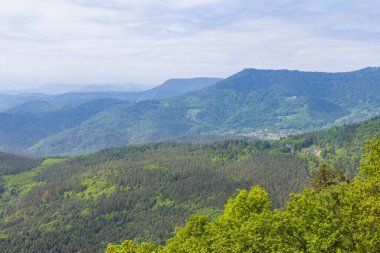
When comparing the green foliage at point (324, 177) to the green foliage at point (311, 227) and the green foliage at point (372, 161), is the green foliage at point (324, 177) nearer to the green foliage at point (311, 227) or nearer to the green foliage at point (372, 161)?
the green foliage at point (372, 161)

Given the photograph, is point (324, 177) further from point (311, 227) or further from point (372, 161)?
point (311, 227)

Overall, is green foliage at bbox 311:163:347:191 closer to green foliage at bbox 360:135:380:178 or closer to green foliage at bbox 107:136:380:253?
green foliage at bbox 360:135:380:178

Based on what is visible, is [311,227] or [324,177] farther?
[324,177]

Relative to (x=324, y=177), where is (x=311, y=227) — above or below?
above

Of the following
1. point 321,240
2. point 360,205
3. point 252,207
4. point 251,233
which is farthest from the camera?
point 252,207

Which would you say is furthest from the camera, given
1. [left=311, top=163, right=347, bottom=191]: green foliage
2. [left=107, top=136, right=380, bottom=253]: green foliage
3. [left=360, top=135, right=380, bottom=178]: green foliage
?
[left=311, top=163, right=347, bottom=191]: green foliage

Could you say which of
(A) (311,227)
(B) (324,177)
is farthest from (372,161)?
(B) (324,177)

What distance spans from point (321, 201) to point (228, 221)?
43.1 feet

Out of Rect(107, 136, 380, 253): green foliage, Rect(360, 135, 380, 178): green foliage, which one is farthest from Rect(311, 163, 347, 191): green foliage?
Rect(107, 136, 380, 253): green foliage

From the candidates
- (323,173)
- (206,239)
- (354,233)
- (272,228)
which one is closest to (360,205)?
(354,233)

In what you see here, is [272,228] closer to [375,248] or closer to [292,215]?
[292,215]

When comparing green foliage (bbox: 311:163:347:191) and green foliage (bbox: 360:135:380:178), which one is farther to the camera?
green foliage (bbox: 311:163:347:191)

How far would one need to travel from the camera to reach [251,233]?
45.4m

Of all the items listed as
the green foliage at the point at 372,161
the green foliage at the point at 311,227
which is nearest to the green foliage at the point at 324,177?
the green foliage at the point at 372,161
